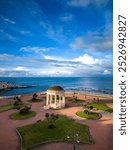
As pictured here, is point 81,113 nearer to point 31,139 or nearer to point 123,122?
point 31,139

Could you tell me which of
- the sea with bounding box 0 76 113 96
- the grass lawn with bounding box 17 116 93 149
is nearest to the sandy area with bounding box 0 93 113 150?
the grass lawn with bounding box 17 116 93 149

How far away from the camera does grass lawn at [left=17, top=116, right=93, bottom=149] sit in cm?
1488

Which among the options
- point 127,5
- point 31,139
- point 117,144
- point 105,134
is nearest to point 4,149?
point 31,139

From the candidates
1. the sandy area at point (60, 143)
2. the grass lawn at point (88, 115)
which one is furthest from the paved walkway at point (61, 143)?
the grass lawn at point (88, 115)

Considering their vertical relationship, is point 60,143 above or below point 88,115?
below

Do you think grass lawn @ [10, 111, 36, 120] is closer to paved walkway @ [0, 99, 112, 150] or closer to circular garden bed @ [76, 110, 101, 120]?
paved walkway @ [0, 99, 112, 150]

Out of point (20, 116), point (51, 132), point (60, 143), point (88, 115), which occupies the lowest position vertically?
point (60, 143)

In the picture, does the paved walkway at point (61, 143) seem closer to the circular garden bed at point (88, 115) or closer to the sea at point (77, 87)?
the circular garden bed at point (88, 115)

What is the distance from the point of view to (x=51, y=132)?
16516 mm

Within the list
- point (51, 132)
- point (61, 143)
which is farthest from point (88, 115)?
point (61, 143)

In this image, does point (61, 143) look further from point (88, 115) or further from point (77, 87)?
point (77, 87)

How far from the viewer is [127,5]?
5.63m

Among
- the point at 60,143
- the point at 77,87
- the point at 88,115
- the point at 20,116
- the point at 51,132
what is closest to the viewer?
the point at 60,143

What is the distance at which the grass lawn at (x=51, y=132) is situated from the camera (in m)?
14.9
